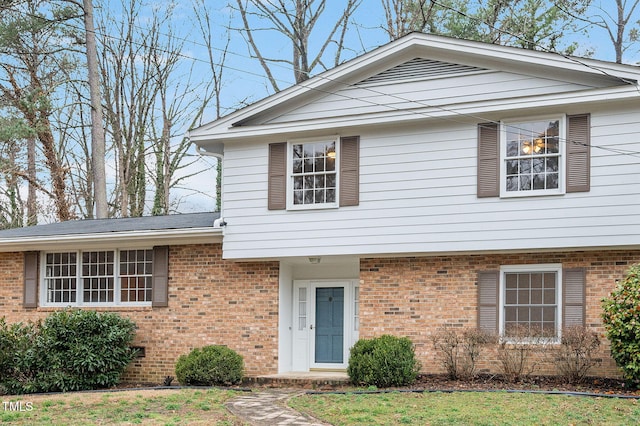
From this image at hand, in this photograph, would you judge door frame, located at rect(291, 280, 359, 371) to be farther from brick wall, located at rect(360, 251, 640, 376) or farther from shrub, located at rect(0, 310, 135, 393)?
shrub, located at rect(0, 310, 135, 393)

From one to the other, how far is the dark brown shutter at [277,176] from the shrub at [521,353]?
4856 mm

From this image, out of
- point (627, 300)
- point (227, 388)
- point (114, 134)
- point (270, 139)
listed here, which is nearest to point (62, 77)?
point (114, 134)

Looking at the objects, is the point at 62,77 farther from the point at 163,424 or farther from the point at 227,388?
the point at 163,424

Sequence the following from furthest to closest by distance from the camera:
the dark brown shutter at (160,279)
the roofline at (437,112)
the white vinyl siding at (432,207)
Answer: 1. the dark brown shutter at (160,279)
2. the white vinyl siding at (432,207)
3. the roofline at (437,112)

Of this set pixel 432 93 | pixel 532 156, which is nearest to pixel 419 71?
pixel 432 93

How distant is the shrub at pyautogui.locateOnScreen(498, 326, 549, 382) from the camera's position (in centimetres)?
1294

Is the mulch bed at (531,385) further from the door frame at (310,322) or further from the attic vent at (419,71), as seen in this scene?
the attic vent at (419,71)

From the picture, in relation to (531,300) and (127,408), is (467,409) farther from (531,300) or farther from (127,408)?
(127,408)

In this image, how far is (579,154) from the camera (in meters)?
12.6

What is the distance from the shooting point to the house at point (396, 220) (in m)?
12.7

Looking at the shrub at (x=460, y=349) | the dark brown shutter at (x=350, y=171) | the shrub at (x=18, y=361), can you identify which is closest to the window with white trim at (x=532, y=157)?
the shrub at (x=460, y=349)

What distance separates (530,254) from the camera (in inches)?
525

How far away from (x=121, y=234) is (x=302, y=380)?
16.1 ft

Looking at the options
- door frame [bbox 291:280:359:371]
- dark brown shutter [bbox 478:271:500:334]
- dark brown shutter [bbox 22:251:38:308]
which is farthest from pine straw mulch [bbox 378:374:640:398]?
dark brown shutter [bbox 22:251:38:308]
